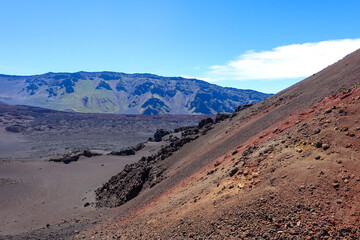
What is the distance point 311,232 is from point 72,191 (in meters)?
23.2

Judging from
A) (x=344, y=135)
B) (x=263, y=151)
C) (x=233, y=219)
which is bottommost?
(x=233, y=219)

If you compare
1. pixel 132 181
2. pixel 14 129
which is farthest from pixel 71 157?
pixel 14 129

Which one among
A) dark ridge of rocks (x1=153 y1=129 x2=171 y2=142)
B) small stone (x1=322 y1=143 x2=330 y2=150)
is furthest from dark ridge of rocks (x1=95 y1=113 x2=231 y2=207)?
dark ridge of rocks (x1=153 y1=129 x2=171 y2=142)

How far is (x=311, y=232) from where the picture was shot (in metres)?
5.80

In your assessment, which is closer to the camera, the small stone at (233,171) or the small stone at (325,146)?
the small stone at (325,146)

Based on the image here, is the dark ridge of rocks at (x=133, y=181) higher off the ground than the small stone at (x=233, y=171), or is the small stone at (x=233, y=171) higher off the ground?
the small stone at (x=233, y=171)

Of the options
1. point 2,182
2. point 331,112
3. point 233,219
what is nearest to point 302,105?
point 331,112

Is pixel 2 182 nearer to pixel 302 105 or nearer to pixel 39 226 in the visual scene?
pixel 39 226

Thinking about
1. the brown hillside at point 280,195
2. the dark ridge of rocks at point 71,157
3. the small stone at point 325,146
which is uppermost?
the small stone at point 325,146

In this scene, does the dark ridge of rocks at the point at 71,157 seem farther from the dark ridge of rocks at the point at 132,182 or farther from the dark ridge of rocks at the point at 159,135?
the dark ridge of rocks at the point at 159,135

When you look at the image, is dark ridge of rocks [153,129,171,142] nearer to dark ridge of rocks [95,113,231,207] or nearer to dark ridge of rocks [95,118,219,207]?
dark ridge of rocks [95,113,231,207]

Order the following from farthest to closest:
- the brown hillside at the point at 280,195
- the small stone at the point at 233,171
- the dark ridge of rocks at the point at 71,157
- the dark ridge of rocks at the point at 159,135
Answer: the dark ridge of rocks at the point at 159,135, the dark ridge of rocks at the point at 71,157, the small stone at the point at 233,171, the brown hillside at the point at 280,195

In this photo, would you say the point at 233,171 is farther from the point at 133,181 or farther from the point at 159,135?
the point at 159,135

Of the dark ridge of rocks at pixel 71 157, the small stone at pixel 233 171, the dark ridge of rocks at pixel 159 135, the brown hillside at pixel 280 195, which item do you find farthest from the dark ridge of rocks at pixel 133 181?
the dark ridge of rocks at pixel 159 135
